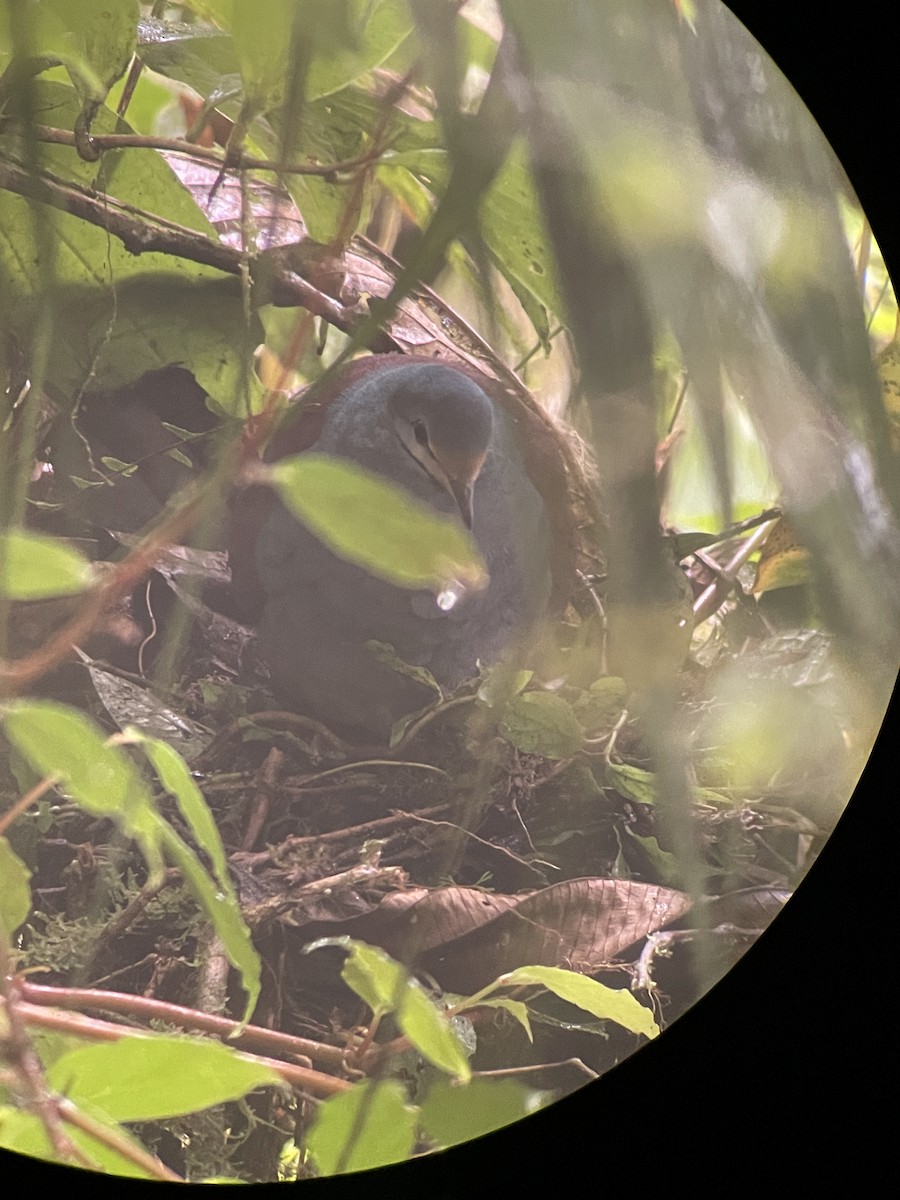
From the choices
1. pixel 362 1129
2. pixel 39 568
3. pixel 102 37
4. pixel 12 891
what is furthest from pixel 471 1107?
pixel 102 37

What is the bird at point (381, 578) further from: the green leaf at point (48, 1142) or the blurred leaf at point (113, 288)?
the green leaf at point (48, 1142)

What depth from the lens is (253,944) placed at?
21.6 inches

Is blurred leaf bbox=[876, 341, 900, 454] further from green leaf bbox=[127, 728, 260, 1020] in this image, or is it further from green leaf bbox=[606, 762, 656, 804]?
green leaf bbox=[127, 728, 260, 1020]

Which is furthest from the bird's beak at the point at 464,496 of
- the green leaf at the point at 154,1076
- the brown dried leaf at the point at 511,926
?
the green leaf at the point at 154,1076

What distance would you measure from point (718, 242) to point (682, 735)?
0.90 ft

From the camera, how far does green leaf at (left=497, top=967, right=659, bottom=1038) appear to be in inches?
22.6

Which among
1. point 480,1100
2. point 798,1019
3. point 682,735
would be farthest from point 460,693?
point 798,1019

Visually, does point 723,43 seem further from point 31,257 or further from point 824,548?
point 31,257

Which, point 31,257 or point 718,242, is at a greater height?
point 718,242

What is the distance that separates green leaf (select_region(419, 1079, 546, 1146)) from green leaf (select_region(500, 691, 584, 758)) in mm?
195

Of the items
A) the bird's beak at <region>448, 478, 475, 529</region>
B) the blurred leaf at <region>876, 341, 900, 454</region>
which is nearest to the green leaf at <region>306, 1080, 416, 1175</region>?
the bird's beak at <region>448, 478, 475, 529</region>

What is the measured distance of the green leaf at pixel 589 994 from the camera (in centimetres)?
57

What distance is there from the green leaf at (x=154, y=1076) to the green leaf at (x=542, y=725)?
0.75 feet

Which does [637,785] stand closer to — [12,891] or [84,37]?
[12,891]
